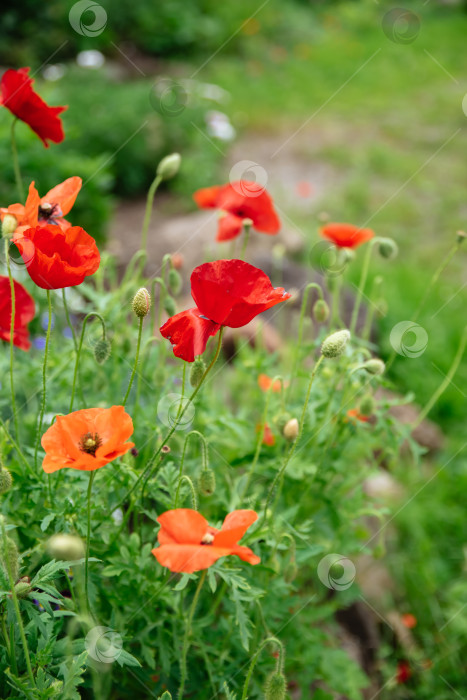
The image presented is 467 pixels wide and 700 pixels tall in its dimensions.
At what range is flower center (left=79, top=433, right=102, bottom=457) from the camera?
0.98 meters

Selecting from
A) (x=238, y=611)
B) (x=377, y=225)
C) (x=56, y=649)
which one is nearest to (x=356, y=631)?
(x=238, y=611)

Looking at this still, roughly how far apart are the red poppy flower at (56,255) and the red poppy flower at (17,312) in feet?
0.63

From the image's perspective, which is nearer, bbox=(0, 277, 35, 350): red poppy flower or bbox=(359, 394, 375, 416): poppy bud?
bbox=(0, 277, 35, 350): red poppy flower

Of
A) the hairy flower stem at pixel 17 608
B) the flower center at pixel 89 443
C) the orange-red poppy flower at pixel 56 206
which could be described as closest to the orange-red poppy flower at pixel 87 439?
the flower center at pixel 89 443

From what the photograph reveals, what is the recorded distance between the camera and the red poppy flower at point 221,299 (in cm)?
98

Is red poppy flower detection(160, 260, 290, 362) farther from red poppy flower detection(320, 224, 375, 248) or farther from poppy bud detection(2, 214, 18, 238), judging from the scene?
red poppy flower detection(320, 224, 375, 248)

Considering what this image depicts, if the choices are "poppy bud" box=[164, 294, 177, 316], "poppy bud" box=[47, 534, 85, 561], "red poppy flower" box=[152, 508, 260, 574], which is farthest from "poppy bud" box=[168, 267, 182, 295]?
"poppy bud" box=[47, 534, 85, 561]

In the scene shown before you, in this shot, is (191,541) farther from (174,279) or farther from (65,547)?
(174,279)

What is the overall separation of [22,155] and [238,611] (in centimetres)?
223

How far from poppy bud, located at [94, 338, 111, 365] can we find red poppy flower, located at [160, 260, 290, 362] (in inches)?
10.8

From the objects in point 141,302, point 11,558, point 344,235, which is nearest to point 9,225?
point 141,302

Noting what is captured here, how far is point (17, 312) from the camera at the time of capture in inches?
49.6

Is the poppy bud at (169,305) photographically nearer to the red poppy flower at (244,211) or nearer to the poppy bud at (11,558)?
the red poppy flower at (244,211)

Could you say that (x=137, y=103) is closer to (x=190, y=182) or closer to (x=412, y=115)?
(x=190, y=182)
